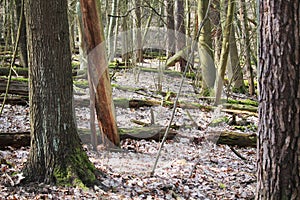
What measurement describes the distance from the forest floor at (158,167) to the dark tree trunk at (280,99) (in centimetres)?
186

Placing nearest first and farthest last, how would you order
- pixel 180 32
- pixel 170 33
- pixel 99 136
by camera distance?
pixel 99 136 → pixel 170 33 → pixel 180 32

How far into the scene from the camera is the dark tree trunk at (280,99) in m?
2.84

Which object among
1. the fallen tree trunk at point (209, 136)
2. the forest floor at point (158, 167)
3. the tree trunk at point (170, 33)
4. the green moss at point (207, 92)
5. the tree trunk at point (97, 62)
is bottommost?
the forest floor at point (158, 167)

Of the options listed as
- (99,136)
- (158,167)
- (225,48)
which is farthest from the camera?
(225,48)

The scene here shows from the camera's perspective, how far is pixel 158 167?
6.02 m

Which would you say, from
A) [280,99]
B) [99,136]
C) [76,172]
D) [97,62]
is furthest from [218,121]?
[280,99]

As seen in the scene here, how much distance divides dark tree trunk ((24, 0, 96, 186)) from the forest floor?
0.24 m

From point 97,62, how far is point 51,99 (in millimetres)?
1771

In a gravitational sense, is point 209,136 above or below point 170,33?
below

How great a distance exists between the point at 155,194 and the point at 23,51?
8747 millimetres

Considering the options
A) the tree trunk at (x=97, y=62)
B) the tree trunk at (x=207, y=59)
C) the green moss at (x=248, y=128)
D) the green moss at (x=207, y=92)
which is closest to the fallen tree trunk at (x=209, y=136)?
the tree trunk at (x=97, y=62)

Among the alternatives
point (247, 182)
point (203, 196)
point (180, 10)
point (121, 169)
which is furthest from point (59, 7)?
point (180, 10)

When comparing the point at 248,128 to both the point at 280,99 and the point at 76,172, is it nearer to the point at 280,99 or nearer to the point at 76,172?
the point at 76,172

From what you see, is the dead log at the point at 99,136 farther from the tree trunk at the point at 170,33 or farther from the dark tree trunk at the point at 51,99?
the tree trunk at the point at 170,33
